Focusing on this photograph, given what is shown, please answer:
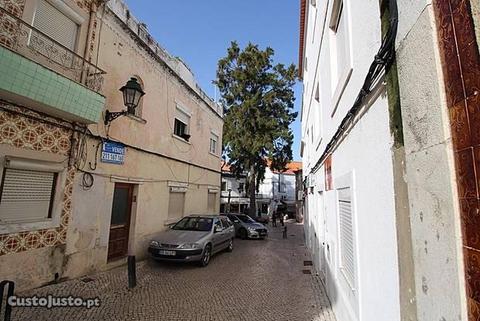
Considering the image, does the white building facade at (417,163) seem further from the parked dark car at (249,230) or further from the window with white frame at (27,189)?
the parked dark car at (249,230)

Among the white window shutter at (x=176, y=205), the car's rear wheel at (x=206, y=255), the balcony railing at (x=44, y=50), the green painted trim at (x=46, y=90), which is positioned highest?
the balcony railing at (x=44, y=50)

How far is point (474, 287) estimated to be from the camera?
115 centimetres

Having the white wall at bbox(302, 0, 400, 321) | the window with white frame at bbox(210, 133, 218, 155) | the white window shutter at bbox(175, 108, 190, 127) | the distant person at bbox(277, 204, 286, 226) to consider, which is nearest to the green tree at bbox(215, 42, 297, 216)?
the distant person at bbox(277, 204, 286, 226)

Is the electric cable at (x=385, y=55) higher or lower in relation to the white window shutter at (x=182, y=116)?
lower

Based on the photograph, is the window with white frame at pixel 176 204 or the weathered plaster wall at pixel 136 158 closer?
the weathered plaster wall at pixel 136 158

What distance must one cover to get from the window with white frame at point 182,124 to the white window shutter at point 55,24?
506 centimetres

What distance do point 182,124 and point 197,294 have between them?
308 inches

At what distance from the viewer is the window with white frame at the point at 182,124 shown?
11420 mm

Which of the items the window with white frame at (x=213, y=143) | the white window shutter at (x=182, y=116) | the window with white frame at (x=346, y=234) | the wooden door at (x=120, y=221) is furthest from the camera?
the window with white frame at (x=213, y=143)

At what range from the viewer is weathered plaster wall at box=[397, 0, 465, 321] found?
1321mm

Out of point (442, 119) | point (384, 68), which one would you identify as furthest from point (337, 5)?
point (442, 119)

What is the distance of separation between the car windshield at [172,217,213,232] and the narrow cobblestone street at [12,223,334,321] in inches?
57.1

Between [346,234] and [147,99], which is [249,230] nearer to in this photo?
[147,99]

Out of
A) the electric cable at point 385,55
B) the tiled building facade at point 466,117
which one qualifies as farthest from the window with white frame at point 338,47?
the tiled building facade at point 466,117
